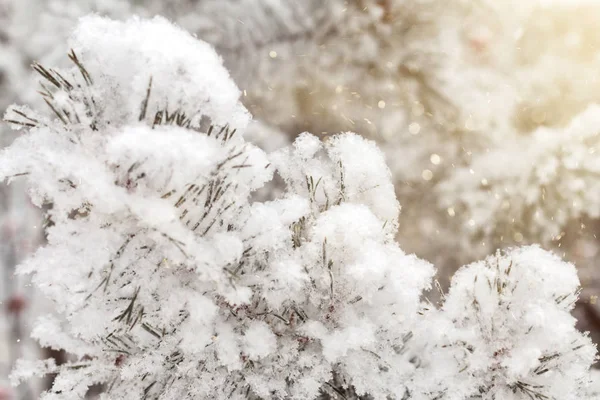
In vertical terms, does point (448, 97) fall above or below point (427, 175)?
above

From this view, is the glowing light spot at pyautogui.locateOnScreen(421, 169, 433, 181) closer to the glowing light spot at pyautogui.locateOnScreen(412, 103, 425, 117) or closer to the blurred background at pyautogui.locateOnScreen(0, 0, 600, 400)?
the blurred background at pyautogui.locateOnScreen(0, 0, 600, 400)

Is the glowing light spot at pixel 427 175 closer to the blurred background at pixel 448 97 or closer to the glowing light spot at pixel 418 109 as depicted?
the blurred background at pixel 448 97

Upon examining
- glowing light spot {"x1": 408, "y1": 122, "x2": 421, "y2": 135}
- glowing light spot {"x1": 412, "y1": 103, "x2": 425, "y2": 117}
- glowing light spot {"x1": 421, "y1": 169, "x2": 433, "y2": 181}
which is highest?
glowing light spot {"x1": 412, "y1": 103, "x2": 425, "y2": 117}

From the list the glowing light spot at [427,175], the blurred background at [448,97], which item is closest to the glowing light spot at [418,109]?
the blurred background at [448,97]

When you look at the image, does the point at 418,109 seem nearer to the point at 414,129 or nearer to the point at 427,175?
the point at 414,129

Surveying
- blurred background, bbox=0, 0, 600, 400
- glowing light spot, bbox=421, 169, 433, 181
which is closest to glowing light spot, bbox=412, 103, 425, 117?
blurred background, bbox=0, 0, 600, 400

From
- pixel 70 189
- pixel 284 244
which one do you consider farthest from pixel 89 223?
pixel 284 244

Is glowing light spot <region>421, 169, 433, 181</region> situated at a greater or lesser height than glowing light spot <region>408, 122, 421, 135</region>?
lesser

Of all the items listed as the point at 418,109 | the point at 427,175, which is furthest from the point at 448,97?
the point at 427,175
